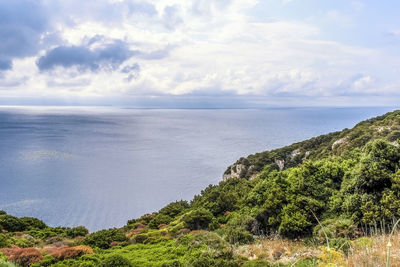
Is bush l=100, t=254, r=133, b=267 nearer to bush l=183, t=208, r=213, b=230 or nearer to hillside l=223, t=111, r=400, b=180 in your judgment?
bush l=183, t=208, r=213, b=230

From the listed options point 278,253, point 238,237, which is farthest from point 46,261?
point 278,253

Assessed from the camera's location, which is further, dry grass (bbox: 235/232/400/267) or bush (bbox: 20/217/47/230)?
bush (bbox: 20/217/47/230)

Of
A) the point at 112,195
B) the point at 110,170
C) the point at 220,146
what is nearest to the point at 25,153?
the point at 110,170

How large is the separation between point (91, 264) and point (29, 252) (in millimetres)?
2670

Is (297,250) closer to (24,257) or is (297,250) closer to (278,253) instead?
(278,253)

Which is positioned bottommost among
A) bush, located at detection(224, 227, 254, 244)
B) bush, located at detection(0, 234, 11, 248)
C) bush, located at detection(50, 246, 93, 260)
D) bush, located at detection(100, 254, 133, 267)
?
bush, located at detection(0, 234, 11, 248)

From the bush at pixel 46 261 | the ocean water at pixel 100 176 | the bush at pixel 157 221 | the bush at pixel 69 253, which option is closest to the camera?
the bush at pixel 46 261

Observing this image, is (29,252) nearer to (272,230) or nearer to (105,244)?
(105,244)

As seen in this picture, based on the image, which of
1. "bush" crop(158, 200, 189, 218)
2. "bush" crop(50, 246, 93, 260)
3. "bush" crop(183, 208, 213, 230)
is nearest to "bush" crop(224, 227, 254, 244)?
"bush" crop(183, 208, 213, 230)

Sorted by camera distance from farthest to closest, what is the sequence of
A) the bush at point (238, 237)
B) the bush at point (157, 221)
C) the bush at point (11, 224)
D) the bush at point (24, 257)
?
1. the bush at point (157, 221)
2. the bush at point (11, 224)
3. the bush at point (238, 237)
4. the bush at point (24, 257)

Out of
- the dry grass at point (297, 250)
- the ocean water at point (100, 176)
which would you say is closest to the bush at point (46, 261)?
the dry grass at point (297, 250)

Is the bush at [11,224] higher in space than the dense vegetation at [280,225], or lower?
lower

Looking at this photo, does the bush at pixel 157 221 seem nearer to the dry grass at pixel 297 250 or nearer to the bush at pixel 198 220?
the bush at pixel 198 220

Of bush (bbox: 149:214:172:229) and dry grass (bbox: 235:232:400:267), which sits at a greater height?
dry grass (bbox: 235:232:400:267)
